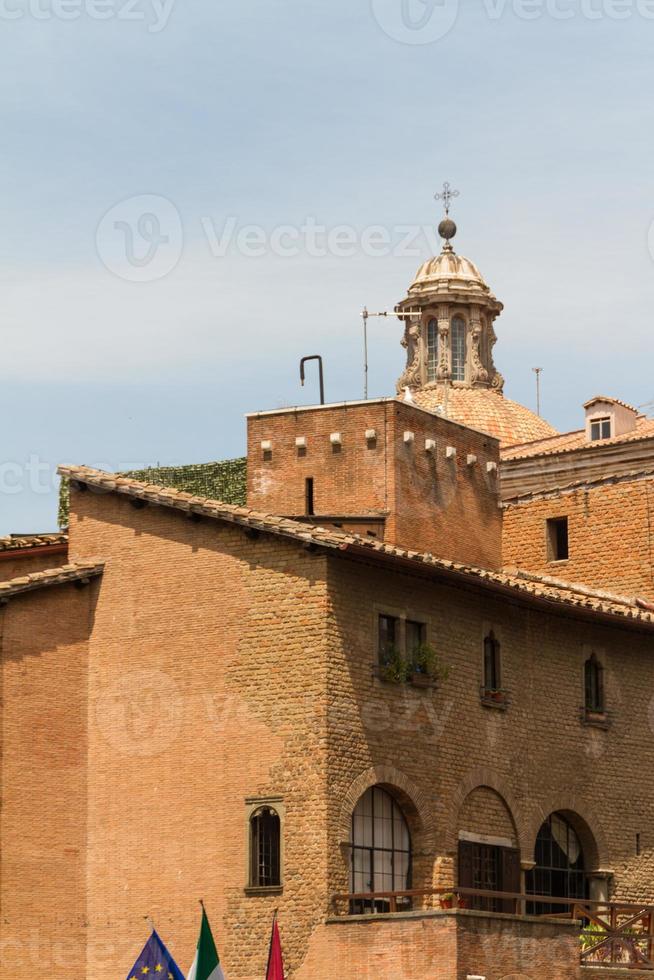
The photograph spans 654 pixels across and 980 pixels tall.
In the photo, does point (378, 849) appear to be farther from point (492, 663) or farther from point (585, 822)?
point (585, 822)

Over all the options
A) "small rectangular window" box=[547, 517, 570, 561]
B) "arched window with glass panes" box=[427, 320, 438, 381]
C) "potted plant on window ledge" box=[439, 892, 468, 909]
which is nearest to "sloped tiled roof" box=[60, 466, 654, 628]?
"potted plant on window ledge" box=[439, 892, 468, 909]

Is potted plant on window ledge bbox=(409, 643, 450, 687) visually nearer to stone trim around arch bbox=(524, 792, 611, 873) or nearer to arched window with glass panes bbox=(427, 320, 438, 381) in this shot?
stone trim around arch bbox=(524, 792, 611, 873)

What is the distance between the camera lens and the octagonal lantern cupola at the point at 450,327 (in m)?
82.5

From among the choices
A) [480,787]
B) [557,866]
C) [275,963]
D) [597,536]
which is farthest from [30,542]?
[597,536]

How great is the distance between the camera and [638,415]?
59.6 meters

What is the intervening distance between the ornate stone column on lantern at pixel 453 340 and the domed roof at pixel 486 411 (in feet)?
0.12

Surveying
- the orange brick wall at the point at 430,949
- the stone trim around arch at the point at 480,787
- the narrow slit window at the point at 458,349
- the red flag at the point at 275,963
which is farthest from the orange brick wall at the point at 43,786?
the narrow slit window at the point at 458,349

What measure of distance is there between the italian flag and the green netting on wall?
54.9 feet

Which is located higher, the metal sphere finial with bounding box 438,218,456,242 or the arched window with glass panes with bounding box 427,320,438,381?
the metal sphere finial with bounding box 438,218,456,242

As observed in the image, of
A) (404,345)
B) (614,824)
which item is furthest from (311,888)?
(404,345)

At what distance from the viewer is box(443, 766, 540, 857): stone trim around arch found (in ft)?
135

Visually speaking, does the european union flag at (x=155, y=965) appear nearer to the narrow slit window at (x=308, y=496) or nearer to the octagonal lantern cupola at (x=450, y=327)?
the narrow slit window at (x=308, y=496)

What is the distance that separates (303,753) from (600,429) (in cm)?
2203

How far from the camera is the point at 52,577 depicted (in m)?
41.2
